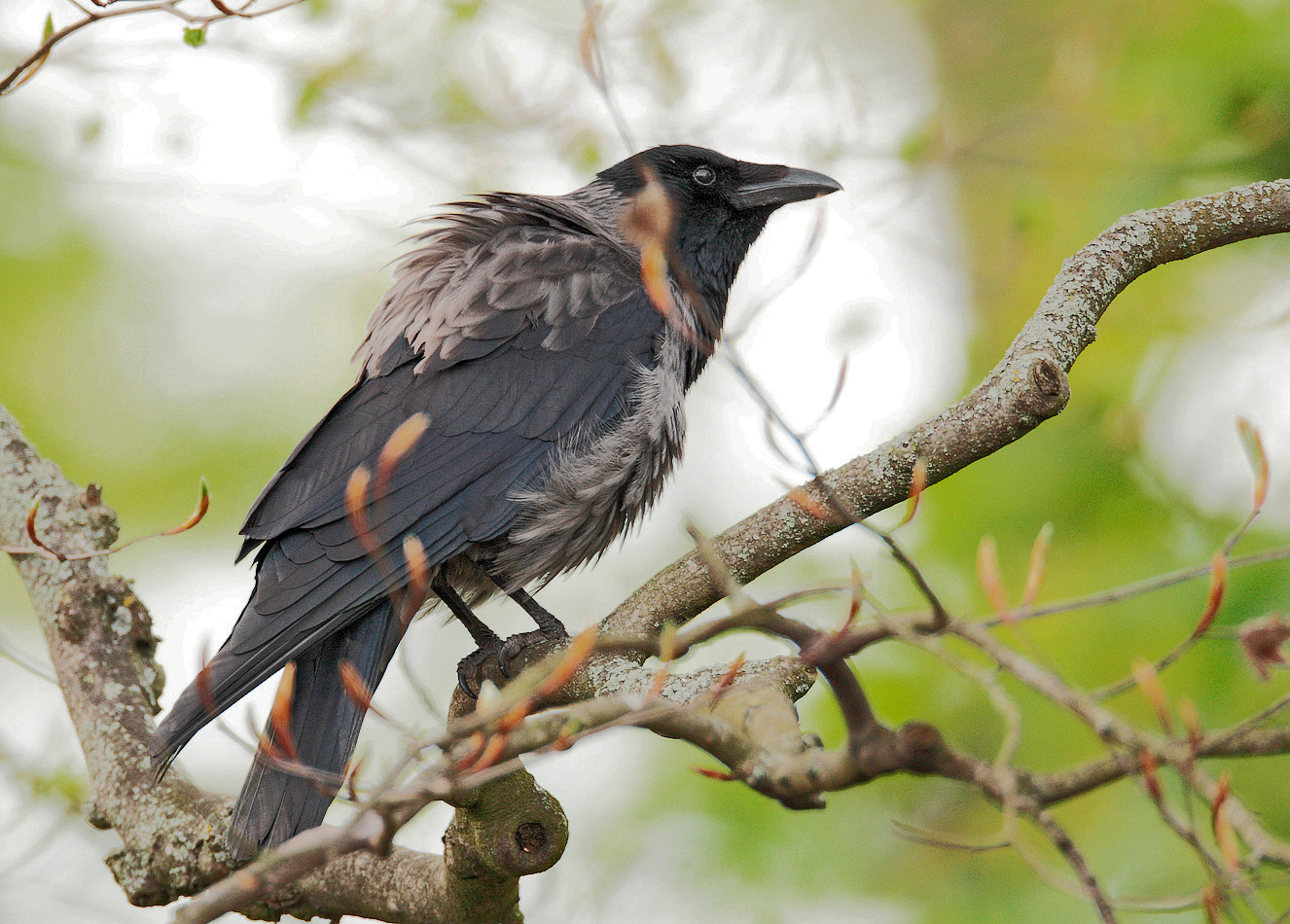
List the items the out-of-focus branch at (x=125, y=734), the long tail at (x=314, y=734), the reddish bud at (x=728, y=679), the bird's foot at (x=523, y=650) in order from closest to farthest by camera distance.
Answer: the reddish bud at (x=728, y=679), the long tail at (x=314, y=734), the out-of-focus branch at (x=125, y=734), the bird's foot at (x=523, y=650)

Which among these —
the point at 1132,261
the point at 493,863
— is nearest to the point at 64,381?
the point at 493,863

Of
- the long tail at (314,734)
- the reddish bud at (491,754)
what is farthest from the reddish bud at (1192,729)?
the long tail at (314,734)

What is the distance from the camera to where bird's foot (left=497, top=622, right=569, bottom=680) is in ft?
10.9

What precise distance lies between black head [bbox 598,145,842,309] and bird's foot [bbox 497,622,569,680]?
5.04ft

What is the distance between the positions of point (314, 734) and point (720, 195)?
8.13ft

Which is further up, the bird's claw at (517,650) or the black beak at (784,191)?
the black beak at (784,191)

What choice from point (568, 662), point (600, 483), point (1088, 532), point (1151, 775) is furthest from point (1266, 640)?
point (1088, 532)

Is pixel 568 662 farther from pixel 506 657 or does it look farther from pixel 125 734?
pixel 125 734

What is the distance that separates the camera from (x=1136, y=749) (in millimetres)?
1272

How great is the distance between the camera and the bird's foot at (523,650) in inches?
131

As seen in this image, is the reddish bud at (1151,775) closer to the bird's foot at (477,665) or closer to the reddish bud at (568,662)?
the reddish bud at (568,662)

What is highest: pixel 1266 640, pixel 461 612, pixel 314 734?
pixel 1266 640

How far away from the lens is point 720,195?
4.41m

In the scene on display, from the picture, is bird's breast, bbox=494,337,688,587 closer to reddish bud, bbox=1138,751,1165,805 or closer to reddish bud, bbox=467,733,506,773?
reddish bud, bbox=467,733,506,773
